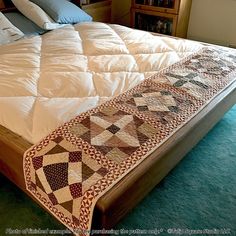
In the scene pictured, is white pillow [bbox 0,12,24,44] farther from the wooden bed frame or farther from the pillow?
the wooden bed frame

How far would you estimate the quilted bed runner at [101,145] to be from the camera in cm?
101

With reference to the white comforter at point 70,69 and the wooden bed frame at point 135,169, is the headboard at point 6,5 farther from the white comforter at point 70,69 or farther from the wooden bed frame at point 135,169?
the wooden bed frame at point 135,169

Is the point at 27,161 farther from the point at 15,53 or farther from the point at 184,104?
the point at 15,53

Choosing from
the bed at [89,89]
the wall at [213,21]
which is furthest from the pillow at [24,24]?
the wall at [213,21]

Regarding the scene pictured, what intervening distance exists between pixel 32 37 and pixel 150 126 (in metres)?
1.52

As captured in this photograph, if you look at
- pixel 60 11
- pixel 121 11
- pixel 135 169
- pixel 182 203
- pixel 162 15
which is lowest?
pixel 182 203

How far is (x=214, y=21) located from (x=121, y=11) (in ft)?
4.42

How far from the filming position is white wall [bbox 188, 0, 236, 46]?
329 cm

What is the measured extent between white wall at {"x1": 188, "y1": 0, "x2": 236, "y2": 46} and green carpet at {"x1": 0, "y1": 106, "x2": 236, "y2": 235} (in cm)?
199

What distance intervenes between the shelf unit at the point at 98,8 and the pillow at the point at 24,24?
2.95ft

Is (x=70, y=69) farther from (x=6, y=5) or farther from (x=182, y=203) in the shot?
(x=6, y=5)

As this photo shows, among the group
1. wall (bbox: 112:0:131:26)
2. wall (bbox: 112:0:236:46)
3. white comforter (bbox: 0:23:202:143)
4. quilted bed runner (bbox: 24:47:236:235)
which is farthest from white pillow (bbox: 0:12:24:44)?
wall (bbox: 112:0:236:46)

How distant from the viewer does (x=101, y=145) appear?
3.70 ft

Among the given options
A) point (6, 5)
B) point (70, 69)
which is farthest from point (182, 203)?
point (6, 5)
